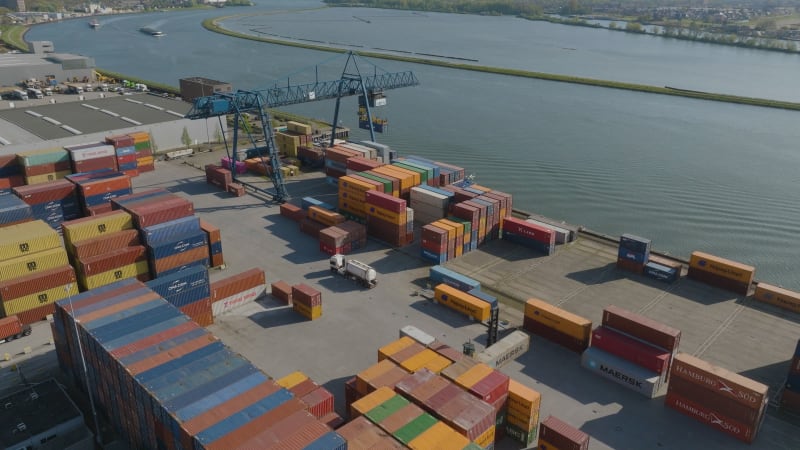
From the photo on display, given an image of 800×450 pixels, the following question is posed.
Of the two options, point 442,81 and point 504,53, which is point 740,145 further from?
point 504,53

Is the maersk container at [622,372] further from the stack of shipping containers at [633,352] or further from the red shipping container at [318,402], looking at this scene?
the red shipping container at [318,402]

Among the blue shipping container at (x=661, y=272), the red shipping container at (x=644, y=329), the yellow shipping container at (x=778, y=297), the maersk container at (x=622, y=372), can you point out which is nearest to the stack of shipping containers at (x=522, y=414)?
the maersk container at (x=622, y=372)

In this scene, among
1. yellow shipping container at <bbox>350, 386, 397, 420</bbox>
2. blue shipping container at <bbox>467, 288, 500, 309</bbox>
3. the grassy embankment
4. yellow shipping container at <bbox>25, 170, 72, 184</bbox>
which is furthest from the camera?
the grassy embankment

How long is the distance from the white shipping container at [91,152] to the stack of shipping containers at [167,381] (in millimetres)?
33621

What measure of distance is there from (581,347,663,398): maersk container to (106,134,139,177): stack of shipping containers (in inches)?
2099

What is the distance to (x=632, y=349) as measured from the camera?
3192cm

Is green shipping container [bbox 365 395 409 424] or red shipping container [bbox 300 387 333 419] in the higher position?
green shipping container [bbox 365 395 409 424]

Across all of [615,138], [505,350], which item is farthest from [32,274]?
[615,138]

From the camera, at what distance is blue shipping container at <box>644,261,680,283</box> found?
141 ft

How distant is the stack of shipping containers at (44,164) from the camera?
5519cm

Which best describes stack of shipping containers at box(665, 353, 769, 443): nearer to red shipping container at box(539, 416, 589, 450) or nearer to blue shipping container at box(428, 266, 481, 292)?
red shipping container at box(539, 416, 589, 450)

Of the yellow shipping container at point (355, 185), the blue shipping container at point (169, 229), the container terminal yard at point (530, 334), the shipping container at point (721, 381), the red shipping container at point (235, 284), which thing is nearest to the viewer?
the shipping container at point (721, 381)

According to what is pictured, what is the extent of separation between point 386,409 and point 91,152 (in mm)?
50076

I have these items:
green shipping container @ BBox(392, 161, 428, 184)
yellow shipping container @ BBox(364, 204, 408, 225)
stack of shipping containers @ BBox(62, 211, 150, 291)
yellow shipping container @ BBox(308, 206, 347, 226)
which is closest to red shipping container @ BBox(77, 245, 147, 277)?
stack of shipping containers @ BBox(62, 211, 150, 291)
